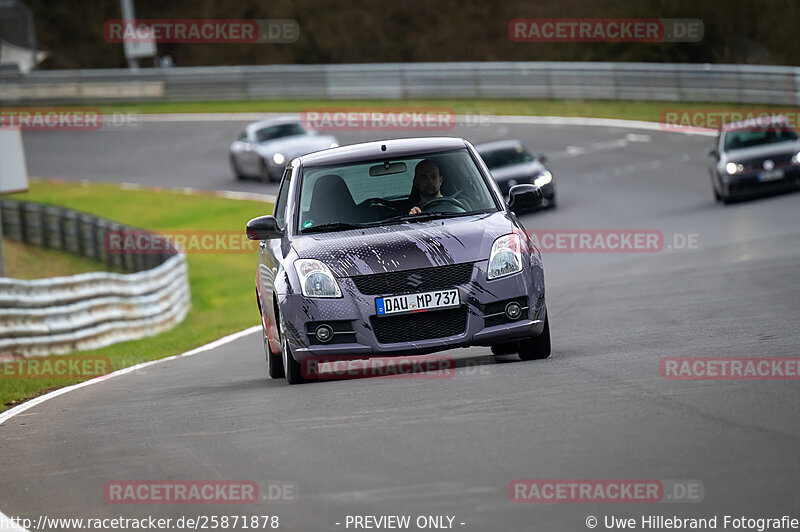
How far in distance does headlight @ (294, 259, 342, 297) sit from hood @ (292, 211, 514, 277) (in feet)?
0.16

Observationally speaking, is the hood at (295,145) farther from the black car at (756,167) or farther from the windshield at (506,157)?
the black car at (756,167)

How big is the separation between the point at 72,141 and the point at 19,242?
2165cm

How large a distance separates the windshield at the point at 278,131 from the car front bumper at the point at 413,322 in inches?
1058

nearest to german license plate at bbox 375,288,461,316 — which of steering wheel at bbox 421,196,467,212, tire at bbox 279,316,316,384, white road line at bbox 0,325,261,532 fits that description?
tire at bbox 279,316,316,384

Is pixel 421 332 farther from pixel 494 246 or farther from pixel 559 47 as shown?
pixel 559 47

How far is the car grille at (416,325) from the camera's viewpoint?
9.52 metres

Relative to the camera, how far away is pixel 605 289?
55.1 feet

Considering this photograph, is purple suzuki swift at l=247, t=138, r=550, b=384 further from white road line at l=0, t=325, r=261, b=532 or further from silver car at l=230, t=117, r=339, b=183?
silver car at l=230, t=117, r=339, b=183

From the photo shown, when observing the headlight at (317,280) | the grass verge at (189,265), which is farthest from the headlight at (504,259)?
the grass verge at (189,265)

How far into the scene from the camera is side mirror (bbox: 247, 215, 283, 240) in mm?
10352

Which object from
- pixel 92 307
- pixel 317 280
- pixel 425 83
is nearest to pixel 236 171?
pixel 425 83

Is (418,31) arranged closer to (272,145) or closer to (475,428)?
(272,145)

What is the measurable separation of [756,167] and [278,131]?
14.4 meters

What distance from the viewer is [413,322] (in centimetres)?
953
